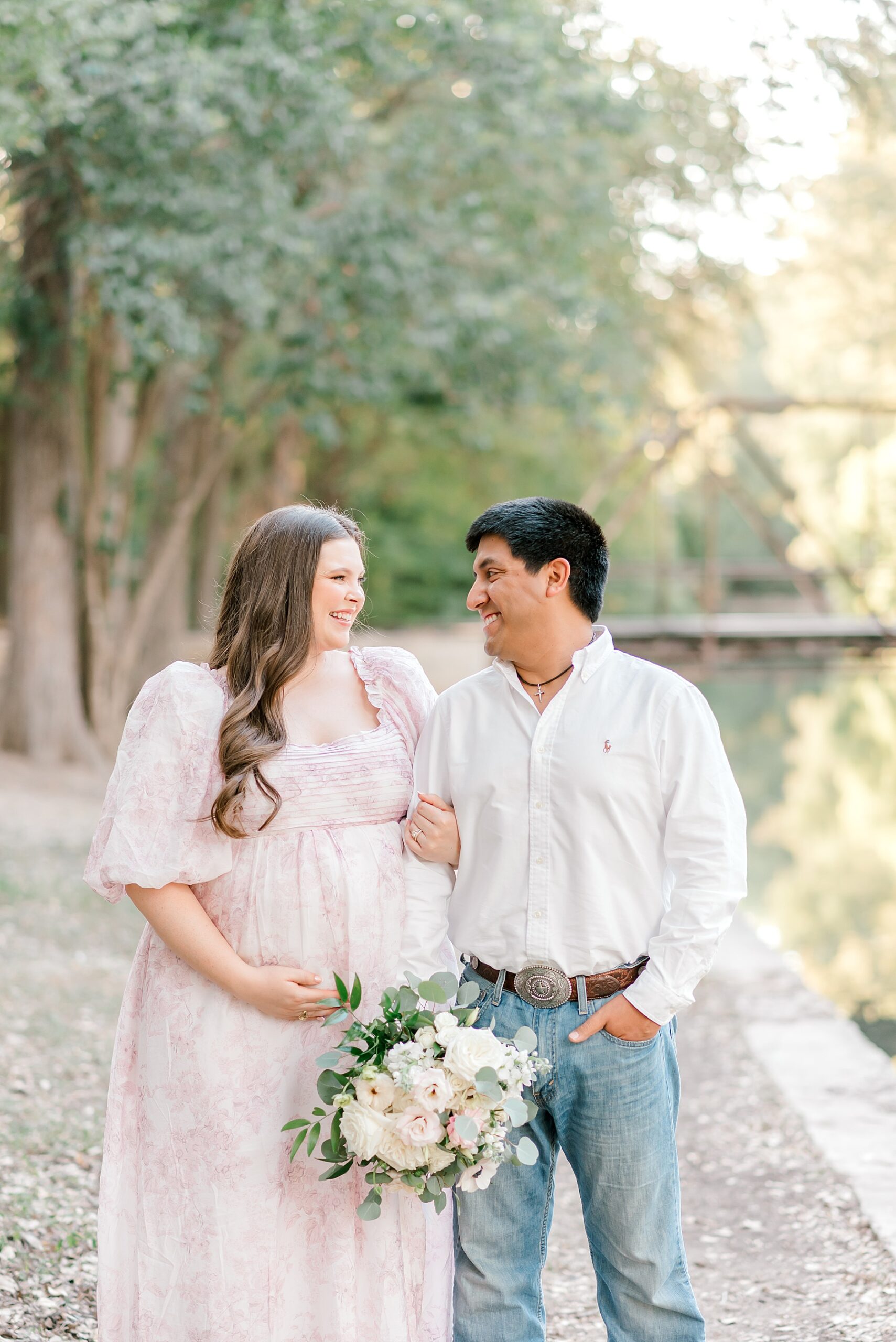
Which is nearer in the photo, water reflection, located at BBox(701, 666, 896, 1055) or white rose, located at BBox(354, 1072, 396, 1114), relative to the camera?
white rose, located at BBox(354, 1072, 396, 1114)

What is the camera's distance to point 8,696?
13.3 m

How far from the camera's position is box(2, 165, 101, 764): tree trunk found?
13.1 meters

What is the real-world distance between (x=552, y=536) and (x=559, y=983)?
2.92ft

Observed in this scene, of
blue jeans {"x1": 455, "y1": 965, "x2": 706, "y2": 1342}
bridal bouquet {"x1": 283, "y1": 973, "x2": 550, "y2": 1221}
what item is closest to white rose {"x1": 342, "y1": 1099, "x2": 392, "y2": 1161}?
bridal bouquet {"x1": 283, "y1": 973, "x2": 550, "y2": 1221}

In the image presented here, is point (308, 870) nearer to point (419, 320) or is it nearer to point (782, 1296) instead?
point (782, 1296)

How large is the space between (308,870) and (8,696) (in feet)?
36.3

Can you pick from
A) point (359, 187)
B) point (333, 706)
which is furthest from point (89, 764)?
point (333, 706)

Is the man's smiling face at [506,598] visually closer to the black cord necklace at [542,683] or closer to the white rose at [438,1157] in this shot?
the black cord necklace at [542,683]

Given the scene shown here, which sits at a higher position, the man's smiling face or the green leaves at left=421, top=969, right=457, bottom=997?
the man's smiling face

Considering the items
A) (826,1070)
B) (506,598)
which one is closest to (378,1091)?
(506,598)

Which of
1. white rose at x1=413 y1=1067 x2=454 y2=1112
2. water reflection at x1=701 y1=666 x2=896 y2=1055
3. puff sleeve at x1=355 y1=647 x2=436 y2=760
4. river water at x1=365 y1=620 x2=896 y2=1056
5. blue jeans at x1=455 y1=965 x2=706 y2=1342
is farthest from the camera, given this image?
river water at x1=365 y1=620 x2=896 y2=1056

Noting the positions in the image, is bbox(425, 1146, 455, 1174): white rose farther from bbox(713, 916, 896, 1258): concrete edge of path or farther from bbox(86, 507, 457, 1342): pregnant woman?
bbox(713, 916, 896, 1258): concrete edge of path

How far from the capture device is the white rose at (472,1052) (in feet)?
8.48

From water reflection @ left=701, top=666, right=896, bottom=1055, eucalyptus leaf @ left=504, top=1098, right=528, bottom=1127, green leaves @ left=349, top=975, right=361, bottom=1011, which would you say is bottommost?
water reflection @ left=701, top=666, right=896, bottom=1055
